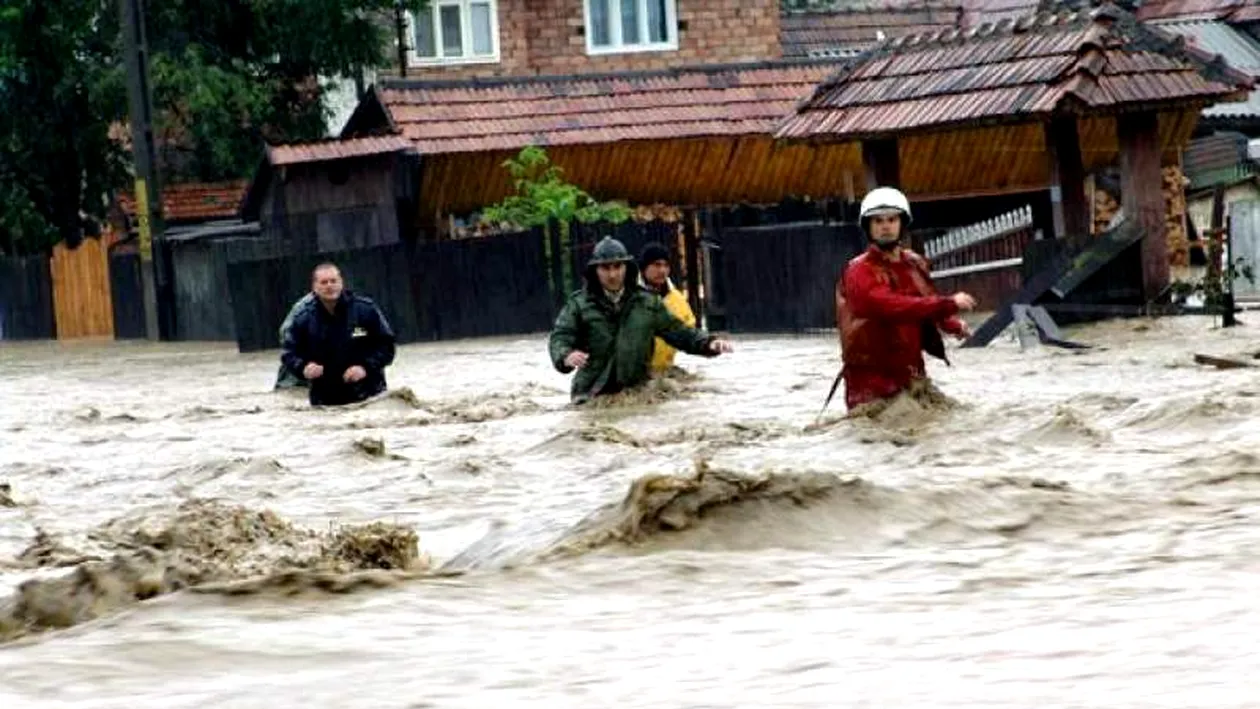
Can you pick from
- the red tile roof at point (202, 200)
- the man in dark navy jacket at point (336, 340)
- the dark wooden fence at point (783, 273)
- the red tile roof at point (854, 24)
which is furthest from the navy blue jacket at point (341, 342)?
the red tile roof at point (854, 24)

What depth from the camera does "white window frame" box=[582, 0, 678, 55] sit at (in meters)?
50.1

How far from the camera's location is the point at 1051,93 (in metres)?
26.6

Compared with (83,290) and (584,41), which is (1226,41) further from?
(83,290)

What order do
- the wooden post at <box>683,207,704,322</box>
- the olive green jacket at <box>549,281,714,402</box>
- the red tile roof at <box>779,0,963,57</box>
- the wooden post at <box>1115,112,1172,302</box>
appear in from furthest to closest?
the red tile roof at <box>779,0,963,57</box> → the wooden post at <box>683,207,704,322</box> → the wooden post at <box>1115,112,1172,302</box> → the olive green jacket at <box>549,281,714,402</box>

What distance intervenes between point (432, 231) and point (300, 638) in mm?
33278

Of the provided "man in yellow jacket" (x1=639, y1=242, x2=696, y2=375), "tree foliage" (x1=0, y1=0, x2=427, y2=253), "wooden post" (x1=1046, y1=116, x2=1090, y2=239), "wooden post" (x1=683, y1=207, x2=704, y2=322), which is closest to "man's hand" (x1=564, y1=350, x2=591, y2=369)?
"man in yellow jacket" (x1=639, y1=242, x2=696, y2=375)

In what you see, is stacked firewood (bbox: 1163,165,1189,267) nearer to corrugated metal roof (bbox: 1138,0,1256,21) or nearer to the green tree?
the green tree

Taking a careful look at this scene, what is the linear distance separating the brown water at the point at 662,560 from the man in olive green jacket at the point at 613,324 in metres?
0.33

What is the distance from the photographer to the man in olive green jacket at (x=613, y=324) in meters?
17.8

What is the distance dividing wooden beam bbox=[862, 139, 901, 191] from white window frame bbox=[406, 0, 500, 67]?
20.8 metres

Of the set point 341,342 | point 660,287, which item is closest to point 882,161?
point 660,287

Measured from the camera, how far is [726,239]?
3244cm

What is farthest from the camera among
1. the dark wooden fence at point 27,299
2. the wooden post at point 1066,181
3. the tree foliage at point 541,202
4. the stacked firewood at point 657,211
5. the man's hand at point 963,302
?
the dark wooden fence at point 27,299

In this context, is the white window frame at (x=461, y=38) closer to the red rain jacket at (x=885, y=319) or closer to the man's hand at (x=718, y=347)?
the man's hand at (x=718, y=347)
